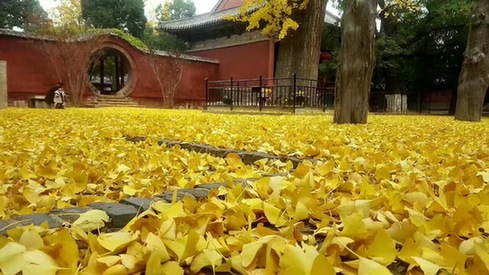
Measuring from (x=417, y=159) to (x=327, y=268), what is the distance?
194 cm

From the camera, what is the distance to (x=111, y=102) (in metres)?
16.2

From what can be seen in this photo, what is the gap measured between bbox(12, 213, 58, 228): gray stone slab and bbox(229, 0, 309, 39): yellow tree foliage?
504 inches

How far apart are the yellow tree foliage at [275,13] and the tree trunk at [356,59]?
305 inches

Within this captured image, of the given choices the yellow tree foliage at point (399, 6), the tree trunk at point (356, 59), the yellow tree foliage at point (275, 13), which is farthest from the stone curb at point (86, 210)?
the yellow tree foliage at point (399, 6)

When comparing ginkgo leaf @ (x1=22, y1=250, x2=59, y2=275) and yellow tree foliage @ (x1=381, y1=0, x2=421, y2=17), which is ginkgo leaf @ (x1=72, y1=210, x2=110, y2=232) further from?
yellow tree foliage @ (x1=381, y1=0, x2=421, y2=17)

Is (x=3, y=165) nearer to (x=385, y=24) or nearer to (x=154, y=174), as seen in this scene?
(x=154, y=174)

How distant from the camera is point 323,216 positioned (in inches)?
42.6

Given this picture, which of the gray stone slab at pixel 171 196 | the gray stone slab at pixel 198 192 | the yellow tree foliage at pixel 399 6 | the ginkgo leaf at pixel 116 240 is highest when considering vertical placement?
the yellow tree foliage at pixel 399 6

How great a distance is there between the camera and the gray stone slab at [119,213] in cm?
109

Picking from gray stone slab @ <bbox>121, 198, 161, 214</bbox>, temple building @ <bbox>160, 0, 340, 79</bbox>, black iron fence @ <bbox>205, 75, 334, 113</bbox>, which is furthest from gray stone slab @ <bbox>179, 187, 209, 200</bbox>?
temple building @ <bbox>160, 0, 340, 79</bbox>

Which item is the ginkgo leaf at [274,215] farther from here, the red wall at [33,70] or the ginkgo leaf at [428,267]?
the red wall at [33,70]

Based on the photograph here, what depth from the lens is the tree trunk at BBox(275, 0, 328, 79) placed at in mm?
13891

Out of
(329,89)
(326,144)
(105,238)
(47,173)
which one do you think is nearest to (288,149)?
(326,144)

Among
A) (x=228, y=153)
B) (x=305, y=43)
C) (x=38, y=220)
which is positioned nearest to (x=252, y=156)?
(x=228, y=153)
